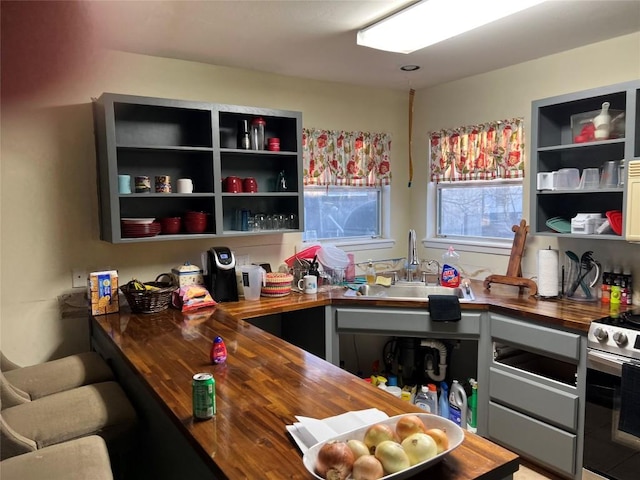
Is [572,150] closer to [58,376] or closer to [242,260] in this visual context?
[242,260]

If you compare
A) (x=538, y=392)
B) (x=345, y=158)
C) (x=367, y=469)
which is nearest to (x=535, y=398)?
(x=538, y=392)

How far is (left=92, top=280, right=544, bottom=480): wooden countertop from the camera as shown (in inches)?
45.0

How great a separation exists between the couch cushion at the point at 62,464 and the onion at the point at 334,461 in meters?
0.80

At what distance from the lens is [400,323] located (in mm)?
2875

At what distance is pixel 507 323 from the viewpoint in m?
2.64

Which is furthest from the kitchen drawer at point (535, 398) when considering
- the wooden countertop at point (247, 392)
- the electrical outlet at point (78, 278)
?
the electrical outlet at point (78, 278)

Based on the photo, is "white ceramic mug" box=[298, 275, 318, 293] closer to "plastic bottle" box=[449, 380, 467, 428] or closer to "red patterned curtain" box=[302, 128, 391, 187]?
"red patterned curtain" box=[302, 128, 391, 187]

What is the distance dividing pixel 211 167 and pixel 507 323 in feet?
6.38

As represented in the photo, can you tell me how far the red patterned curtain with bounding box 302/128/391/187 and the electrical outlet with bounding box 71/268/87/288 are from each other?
160 centimetres

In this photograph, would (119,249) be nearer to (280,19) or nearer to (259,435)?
(280,19)

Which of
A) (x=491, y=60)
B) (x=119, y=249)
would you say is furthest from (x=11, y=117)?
(x=491, y=60)

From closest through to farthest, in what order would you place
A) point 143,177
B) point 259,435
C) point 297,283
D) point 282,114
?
point 259,435
point 143,177
point 282,114
point 297,283

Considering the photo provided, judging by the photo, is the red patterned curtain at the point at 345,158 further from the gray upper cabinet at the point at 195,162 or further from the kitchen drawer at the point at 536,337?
the kitchen drawer at the point at 536,337

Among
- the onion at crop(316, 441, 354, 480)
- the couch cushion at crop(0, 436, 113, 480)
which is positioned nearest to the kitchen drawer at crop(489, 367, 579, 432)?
the onion at crop(316, 441, 354, 480)
